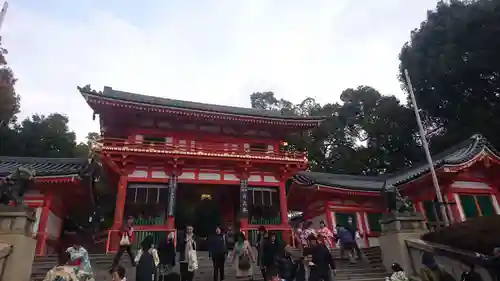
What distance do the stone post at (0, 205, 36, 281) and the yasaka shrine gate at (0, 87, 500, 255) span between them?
6253 millimetres

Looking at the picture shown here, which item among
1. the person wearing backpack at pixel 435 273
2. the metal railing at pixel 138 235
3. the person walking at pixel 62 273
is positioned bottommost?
the person wearing backpack at pixel 435 273

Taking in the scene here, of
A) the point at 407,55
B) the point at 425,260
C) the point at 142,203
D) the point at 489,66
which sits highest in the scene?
the point at 407,55

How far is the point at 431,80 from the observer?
31.1 meters

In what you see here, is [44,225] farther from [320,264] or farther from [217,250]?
[320,264]

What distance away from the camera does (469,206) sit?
17500mm

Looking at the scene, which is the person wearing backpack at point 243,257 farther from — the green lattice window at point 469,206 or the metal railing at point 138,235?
the green lattice window at point 469,206

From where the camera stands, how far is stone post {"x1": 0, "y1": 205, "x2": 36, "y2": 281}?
7258 mm

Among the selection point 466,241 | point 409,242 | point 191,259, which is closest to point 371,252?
point 409,242

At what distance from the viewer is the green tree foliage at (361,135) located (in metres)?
32.4

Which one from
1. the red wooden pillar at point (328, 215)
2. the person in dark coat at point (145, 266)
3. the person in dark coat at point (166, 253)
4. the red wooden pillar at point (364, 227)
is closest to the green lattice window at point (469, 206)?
the red wooden pillar at point (364, 227)

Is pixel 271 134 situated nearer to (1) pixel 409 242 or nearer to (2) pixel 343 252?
(2) pixel 343 252

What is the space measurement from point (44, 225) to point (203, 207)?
26.3ft

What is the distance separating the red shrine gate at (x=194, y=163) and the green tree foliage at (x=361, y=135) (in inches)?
626

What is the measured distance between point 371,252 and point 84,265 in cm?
1002
